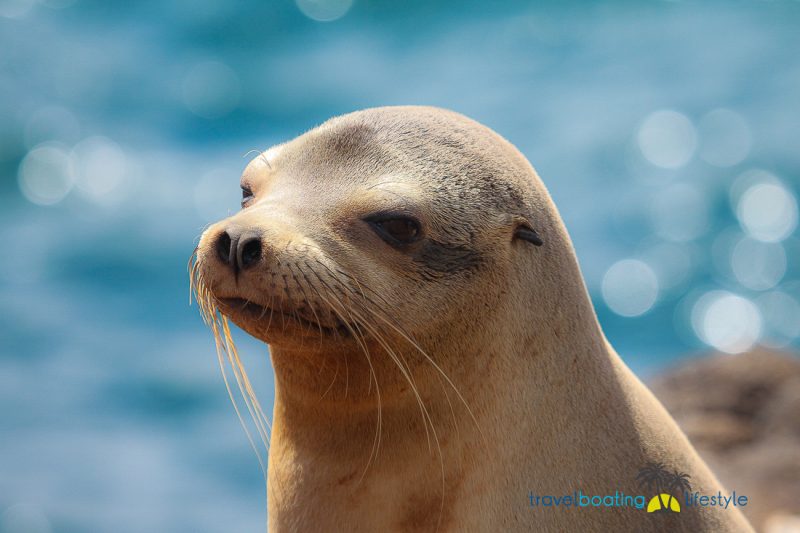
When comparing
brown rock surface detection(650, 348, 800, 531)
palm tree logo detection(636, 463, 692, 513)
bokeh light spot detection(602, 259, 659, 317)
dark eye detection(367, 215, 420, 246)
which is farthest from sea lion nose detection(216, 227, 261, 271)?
bokeh light spot detection(602, 259, 659, 317)

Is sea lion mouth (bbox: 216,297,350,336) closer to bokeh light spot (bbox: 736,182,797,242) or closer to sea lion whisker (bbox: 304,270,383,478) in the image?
sea lion whisker (bbox: 304,270,383,478)

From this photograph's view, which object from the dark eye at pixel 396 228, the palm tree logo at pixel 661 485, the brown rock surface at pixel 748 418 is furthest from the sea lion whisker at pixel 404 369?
the brown rock surface at pixel 748 418

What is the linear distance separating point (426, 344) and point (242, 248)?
0.66 metres

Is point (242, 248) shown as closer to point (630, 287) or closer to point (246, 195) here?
point (246, 195)

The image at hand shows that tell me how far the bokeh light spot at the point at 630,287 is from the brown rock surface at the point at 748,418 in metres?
6.83

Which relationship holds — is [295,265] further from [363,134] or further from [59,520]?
[59,520]

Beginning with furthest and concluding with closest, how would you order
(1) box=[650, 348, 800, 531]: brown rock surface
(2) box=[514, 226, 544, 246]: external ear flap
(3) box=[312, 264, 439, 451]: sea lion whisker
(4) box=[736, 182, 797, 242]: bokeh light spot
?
(4) box=[736, 182, 797, 242]: bokeh light spot, (1) box=[650, 348, 800, 531]: brown rock surface, (2) box=[514, 226, 544, 246]: external ear flap, (3) box=[312, 264, 439, 451]: sea lion whisker

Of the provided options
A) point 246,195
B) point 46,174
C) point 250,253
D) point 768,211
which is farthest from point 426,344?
point 46,174

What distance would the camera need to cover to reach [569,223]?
50.2 ft

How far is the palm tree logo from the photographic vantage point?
11.5 feet

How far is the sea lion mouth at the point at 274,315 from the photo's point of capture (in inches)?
123

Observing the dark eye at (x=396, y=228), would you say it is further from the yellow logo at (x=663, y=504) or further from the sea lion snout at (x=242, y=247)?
the yellow logo at (x=663, y=504)

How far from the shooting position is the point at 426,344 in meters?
3.31

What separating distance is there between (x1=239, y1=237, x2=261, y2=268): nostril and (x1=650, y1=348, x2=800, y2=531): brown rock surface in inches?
141
